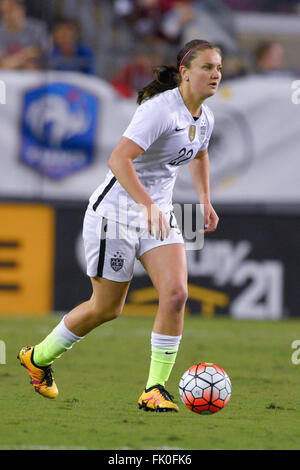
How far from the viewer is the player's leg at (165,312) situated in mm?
5043

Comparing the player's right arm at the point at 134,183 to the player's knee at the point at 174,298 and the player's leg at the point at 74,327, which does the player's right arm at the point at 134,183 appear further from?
the player's leg at the point at 74,327

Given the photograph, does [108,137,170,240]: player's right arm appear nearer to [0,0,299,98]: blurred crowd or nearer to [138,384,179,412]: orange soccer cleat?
[138,384,179,412]: orange soccer cleat

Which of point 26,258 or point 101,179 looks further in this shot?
point 101,179

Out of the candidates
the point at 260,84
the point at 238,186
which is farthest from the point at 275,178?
the point at 260,84

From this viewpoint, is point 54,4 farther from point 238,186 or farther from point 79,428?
point 79,428

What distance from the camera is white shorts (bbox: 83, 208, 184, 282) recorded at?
519cm

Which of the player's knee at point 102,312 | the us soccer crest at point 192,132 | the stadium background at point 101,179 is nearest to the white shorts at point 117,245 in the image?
the player's knee at point 102,312

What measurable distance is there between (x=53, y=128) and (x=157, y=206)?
5.81 m

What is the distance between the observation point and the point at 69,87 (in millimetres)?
10602

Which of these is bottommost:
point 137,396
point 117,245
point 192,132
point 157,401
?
point 137,396

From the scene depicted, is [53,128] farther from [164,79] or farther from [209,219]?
[164,79]

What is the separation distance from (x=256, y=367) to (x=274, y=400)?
5.39 feet

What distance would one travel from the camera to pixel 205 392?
196 inches

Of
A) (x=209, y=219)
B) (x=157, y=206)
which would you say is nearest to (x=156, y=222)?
(x=157, y=206)
